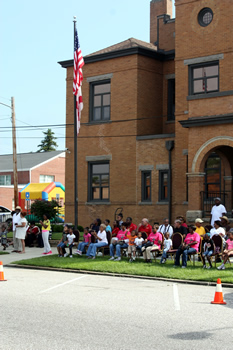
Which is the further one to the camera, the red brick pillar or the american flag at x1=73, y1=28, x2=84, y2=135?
the american flag at x1=73, y1=28, x2=84, y2=135

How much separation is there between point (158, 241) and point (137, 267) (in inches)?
67.7

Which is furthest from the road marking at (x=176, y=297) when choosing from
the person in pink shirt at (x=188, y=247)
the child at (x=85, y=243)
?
the child at (x=85, y=243)

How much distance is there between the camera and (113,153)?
1147 inches

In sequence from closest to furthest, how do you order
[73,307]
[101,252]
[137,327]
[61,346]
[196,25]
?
[61,346]
[137,327]
[73,307]
[101,252]
[196,25]

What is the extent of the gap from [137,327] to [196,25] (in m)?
19.6

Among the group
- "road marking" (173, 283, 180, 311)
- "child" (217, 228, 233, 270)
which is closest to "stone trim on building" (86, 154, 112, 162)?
"child" (217, 228, 233, 270)

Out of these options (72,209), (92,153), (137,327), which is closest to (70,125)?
(92,153)

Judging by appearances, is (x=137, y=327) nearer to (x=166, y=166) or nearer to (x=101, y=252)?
(x=101, y=252)

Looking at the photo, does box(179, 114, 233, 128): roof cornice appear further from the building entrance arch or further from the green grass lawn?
the green grass lawn

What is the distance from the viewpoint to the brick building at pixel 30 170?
6262cm

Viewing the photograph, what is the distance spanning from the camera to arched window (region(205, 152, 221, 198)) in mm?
25500

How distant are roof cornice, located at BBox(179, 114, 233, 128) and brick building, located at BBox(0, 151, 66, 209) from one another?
41859 mm

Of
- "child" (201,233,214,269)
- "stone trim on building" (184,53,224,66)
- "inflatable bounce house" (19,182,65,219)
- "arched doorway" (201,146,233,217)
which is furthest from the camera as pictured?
"inflatable bounce house" (19,182,65,219)

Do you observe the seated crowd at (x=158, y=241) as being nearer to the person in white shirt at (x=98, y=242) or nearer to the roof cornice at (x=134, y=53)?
the person in white shirt at (x=98, y=242)
